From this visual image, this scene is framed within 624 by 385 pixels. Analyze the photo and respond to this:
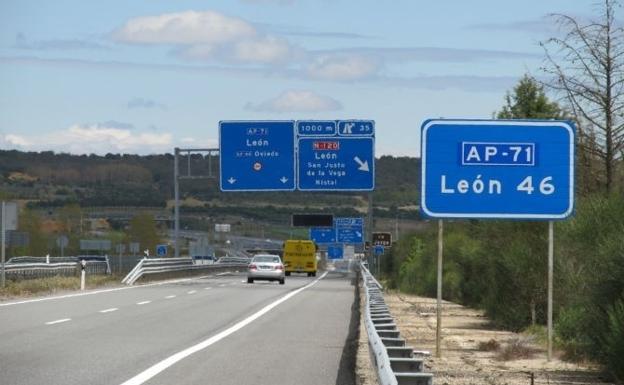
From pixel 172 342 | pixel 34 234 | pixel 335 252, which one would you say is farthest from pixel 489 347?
pixel 34 234

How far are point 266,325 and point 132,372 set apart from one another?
10682 millimetres

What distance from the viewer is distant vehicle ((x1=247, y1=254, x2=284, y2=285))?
60.0 meters

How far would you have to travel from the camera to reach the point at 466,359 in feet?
62.1

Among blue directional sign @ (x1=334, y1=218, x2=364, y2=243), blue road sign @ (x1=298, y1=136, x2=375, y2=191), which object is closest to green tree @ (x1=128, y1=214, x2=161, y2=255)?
blue directional sign @ (x1=334, y1=218, x2=364, y2=243)

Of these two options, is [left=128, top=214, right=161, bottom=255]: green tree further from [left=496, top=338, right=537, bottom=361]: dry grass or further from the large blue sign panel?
the large blue sign panel

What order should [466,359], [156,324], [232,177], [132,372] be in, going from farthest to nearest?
[232,177], [156,324], [466,359], [132,372]

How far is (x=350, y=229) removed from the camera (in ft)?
344

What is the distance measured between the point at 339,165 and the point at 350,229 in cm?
4842

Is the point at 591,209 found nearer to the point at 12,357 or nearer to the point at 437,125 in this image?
the point at 437,125

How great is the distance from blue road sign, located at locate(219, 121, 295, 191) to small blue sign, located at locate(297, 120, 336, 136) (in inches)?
15.5

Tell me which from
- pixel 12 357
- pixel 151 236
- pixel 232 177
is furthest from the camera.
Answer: pixel 151 236

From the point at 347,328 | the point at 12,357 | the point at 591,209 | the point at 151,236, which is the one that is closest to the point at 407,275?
the point at 347,328

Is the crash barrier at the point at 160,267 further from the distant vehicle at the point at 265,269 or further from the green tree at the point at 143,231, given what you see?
the green tree at the point at 143,231

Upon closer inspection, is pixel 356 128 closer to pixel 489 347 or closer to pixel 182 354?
pixel 489 347
